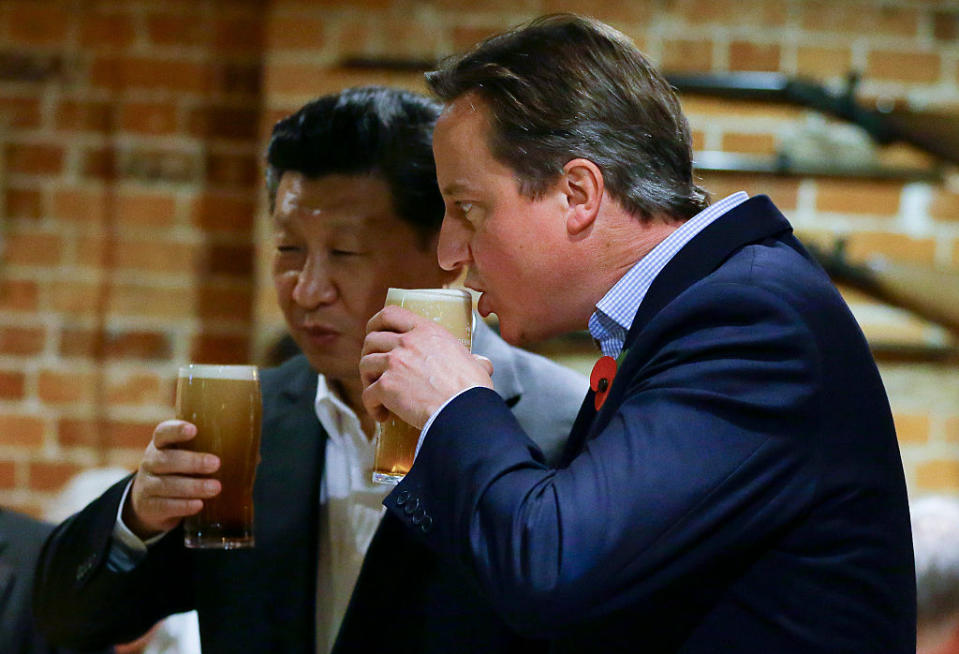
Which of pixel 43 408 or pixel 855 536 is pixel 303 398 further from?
pixel 43 408

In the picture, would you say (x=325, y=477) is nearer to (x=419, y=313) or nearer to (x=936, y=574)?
(x=419, y=313)

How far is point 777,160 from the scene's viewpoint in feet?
8.98

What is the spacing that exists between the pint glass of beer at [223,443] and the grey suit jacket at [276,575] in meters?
0.15

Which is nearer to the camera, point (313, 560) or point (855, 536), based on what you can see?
point (855, 536)

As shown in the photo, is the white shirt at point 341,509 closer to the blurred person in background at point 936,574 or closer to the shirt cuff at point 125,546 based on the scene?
the shirt cuff at point 125,546

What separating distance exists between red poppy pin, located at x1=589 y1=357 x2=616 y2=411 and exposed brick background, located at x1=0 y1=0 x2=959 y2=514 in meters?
1.62

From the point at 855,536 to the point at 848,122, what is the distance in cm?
182

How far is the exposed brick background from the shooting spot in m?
2.78

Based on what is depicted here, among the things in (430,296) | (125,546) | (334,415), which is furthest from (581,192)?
(125,546)

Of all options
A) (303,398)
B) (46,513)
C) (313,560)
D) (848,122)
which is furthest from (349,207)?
(46,513)

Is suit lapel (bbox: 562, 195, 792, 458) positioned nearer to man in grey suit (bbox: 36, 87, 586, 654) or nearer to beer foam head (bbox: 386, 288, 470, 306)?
beer foam head (bbox: 386, 288, 470, 306)

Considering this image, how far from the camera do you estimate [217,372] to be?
1.38 meters

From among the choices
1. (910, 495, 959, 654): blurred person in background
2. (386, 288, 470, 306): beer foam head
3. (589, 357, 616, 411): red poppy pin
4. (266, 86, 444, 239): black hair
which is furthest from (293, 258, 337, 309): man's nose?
(910, 495, 959, 654): blurred person in background

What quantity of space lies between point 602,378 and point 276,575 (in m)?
0.59
